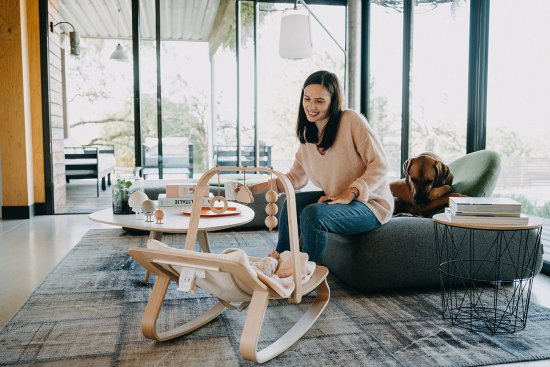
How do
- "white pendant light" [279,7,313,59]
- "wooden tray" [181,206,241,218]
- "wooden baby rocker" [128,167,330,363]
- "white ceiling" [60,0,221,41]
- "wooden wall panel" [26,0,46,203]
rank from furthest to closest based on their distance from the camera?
1. "white ceiling" [60,0,221,41]
2. "wooden wall panel" [26,0,46,203]
3. "white pendant light" [279,7,313,59]
4. "wooden tray" [181,206,241,218]
5. "wooden baby rocker" [128,167,330,363]

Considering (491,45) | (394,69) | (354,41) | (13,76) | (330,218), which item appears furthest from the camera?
(354,41)

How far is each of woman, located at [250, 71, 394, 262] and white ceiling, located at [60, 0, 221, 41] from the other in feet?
12.2

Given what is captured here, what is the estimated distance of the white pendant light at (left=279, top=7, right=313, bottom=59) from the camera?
456cm

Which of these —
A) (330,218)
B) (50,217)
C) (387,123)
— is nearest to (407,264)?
(330,218)

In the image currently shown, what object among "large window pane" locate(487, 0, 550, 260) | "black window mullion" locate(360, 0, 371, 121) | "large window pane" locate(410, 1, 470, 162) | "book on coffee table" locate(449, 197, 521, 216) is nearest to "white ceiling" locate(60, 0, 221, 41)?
"black window mullion" locate(360, 0, 371, 121)

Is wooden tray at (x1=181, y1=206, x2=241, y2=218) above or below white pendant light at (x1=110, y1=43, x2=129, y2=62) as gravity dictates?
below

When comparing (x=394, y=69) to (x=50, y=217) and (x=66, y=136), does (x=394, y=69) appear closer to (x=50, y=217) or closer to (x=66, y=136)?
(x=50, y=217)

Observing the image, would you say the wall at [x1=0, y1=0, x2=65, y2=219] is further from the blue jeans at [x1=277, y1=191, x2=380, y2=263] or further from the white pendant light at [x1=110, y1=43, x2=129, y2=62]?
the blue jeans at [x1=277, y1=191, x2=380, y2=263]

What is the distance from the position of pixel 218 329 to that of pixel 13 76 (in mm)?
4073

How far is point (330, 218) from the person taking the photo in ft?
8.27

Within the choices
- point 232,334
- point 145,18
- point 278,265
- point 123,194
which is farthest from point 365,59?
point 232,334

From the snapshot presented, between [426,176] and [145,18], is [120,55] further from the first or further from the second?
[426,176]

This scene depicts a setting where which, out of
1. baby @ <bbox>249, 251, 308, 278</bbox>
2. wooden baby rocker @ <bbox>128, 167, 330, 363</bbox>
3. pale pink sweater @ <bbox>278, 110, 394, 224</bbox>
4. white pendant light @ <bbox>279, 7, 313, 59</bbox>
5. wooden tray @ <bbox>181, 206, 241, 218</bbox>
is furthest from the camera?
white pendant light @ <bbox>279, 7, 313, 59</bbox>

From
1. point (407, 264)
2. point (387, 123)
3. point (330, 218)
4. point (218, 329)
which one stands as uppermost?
point (387, 123)
